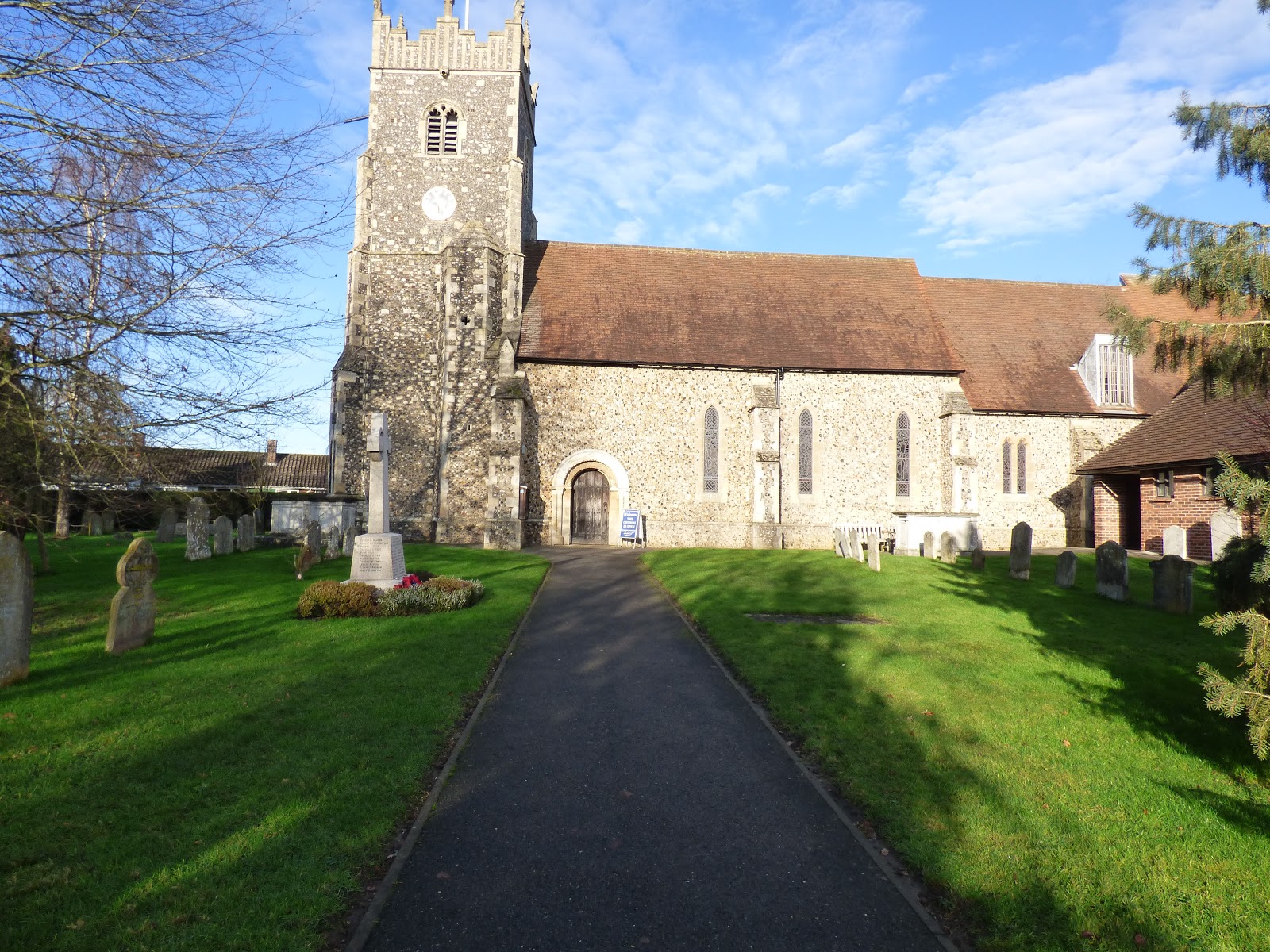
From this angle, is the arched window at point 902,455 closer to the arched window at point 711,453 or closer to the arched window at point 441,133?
the arched window at point 711,453

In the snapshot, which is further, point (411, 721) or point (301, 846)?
point (411, 721)

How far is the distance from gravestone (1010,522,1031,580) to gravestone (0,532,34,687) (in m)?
15.5

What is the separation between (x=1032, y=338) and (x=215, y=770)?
26629 millimetres

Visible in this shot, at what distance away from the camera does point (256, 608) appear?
33.3ft

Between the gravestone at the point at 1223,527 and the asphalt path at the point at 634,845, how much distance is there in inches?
605

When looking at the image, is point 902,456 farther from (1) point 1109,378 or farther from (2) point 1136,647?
(2) point 1136,647

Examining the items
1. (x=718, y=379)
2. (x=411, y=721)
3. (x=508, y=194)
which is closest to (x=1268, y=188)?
(x=411, y=721)

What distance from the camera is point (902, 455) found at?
2159 cm

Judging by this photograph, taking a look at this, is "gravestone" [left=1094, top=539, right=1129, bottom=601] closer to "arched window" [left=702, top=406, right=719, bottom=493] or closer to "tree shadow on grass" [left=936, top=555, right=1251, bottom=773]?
"tree shadow on grass" [left=936, top=555, right=1251, bottom=773]

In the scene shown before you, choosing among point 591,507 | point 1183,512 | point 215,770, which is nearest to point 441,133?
point 591,507

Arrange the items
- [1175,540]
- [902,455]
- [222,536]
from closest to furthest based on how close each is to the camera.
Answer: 1. [1175,540]
2. [222,536]
3. [902,455]

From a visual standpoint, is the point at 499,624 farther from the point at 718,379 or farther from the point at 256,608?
the point at 718,379

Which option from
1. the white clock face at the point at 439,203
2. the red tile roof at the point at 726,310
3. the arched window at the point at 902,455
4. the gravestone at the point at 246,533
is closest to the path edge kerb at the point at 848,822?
the red tile roof at the point at 726,310

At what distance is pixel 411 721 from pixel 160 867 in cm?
214
